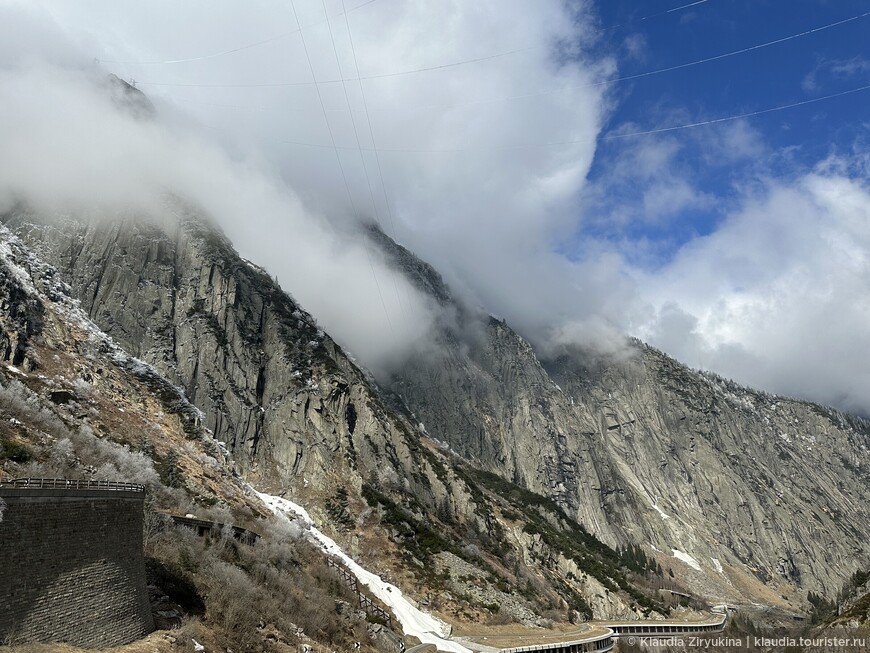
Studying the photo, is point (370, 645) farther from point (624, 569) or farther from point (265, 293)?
point (624, 569)

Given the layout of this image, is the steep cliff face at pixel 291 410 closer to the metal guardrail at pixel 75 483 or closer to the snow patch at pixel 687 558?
the metal guardrail at pixel 75 483

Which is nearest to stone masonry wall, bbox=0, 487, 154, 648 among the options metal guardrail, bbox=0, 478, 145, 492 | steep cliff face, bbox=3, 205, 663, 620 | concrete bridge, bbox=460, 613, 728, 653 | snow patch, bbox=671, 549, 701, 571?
metal guardrail, bbox=0, 478, 145, 492

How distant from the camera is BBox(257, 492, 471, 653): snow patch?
5062cm

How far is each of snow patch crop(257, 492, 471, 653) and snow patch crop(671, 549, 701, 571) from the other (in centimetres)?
12993

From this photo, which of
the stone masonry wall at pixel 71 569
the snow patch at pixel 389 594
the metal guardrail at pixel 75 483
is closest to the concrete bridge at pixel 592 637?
the snow patch at pixel 389 594

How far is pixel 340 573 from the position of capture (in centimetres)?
5384

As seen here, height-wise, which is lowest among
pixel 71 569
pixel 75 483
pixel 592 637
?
pixel 592 637

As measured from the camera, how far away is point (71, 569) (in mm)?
19594

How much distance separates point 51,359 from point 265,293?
50206mm

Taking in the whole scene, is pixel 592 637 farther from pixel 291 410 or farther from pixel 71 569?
pixel 71 569

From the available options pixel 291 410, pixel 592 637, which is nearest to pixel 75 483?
pixel 592 637

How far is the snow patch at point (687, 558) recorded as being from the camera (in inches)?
6314

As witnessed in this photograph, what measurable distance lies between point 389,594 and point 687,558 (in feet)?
446

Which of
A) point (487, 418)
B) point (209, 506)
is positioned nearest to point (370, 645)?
point (209, 506)
